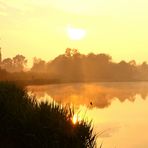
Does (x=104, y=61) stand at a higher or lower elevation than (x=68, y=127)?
higher

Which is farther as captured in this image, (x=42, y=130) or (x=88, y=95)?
(x=88, y=95)

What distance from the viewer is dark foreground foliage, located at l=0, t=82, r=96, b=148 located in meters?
11.1

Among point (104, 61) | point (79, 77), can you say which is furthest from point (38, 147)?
point (104, 61)

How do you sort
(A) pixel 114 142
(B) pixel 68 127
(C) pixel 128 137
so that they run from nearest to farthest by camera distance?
(B) pixel 68 127
(A) pixel 114 142
(C) pixel 128 137

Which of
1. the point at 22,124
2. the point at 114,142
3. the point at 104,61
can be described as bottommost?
the point at 114,142

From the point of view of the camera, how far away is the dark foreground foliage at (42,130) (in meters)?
11.1

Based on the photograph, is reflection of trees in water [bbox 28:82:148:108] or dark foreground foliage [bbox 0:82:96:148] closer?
dark foreground foliage [bbox 0:82:96:148]

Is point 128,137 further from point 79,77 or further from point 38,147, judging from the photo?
point 79,77

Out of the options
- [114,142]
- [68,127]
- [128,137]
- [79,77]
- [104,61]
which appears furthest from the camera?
[104,61]

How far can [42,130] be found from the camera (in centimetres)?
1139

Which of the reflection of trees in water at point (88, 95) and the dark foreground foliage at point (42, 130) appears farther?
the reflection of trees in water at point (88, 95)

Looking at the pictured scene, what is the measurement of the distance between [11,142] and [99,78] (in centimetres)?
11035

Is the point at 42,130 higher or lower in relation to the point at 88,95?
lower

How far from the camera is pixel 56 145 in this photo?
10883 mm
